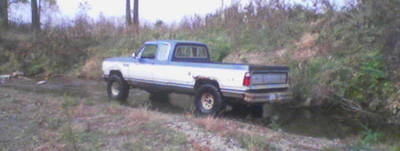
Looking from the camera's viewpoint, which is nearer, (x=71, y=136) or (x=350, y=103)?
(x=71, y=136)

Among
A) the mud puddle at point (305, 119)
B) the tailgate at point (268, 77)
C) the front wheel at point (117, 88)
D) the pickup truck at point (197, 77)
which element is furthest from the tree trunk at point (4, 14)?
the tailgate at point (268, 77)

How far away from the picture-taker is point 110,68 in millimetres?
11500

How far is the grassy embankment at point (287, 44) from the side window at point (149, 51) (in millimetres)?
4326

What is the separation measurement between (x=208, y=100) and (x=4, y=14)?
20.6m

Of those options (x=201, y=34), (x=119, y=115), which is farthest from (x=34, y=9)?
(x=119, y=115)

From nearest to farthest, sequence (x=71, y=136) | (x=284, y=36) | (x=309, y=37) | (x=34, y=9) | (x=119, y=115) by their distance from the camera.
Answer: (x=71, y=136), (x=119, y=115), (x=309, y=37), (x=284, y=36), (x=34, y=9)

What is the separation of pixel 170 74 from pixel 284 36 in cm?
695

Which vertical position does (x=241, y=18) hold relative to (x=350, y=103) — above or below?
above

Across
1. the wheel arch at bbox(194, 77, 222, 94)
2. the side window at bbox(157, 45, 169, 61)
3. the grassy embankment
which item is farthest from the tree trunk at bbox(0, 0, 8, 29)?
the wheel arch at bbox(194, 77, 222, 94)

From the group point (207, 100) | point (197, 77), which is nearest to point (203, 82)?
point (197, 77)

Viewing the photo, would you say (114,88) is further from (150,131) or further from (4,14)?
(4,14)

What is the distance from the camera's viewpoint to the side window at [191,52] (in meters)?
10.1

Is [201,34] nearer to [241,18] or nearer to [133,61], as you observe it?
[241,18]

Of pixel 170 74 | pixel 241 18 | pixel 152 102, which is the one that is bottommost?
pixel 152 102
